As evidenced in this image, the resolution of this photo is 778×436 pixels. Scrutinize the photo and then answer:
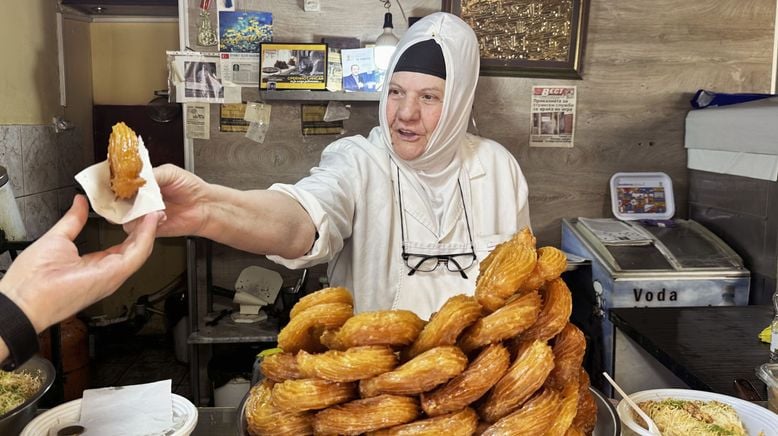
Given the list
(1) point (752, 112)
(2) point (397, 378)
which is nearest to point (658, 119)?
(1) point (752, 112)

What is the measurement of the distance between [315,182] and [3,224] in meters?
2.07

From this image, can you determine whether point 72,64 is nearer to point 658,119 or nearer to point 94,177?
point 658,119

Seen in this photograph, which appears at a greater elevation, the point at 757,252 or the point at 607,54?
the point at 607,54

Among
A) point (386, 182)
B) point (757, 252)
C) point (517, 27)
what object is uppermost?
→ point (517, 27)

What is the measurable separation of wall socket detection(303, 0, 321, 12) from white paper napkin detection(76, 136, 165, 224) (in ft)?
8.18

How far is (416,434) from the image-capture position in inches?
32.1

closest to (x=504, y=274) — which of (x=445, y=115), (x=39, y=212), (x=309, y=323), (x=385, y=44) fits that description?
(x=309, y=323)

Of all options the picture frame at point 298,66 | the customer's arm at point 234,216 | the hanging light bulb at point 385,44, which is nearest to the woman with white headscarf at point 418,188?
the customer's arm at point 234,216

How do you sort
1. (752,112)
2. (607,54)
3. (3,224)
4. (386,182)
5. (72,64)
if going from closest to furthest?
(386,182)
(752,112)
(3,224)
(607,54)
(72,64)

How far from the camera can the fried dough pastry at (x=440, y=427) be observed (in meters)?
0.81

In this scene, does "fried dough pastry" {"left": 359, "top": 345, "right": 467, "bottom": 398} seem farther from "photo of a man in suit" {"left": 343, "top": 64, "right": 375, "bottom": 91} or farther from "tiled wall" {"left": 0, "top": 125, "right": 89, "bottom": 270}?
"tiled wall" {"left": 0, "top": 125, "right": 89, "bottom": 270}

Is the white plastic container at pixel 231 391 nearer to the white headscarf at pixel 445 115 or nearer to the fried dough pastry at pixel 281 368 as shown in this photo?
the white headscarf at pixel 445 115

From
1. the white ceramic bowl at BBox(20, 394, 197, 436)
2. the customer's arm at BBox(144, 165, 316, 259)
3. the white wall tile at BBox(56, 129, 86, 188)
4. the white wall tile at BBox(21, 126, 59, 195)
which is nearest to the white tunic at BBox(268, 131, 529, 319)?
the customer's arm at BBox(144, 165, 316, 259)

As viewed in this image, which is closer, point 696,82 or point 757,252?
point 757,252
